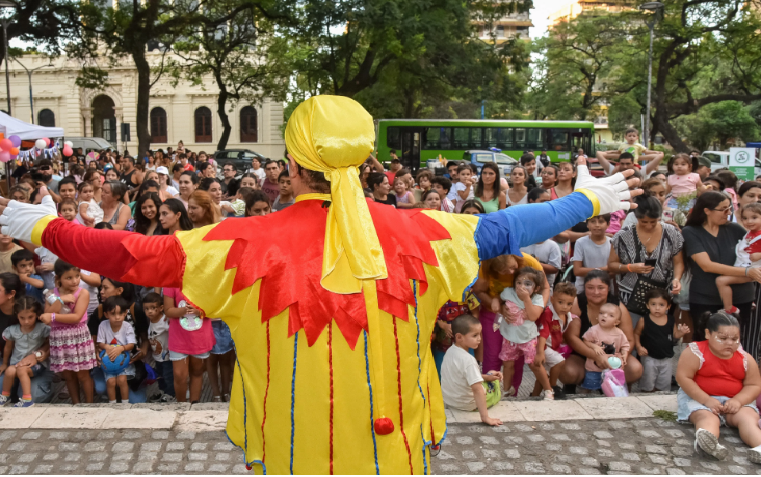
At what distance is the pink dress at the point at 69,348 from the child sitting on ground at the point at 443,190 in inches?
168

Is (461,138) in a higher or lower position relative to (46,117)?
lower

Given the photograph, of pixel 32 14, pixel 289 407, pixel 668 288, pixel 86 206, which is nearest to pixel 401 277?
pixel 289 407

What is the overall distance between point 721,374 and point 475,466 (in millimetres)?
1979

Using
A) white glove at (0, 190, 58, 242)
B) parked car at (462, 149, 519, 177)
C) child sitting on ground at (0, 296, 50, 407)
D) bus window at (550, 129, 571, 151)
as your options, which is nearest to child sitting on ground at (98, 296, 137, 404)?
child sitting on ground at (0, 296, 50, 407)

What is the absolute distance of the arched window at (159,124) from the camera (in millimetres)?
43906

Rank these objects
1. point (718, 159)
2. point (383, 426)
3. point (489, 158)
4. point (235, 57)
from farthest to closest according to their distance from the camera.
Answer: point (235, 57) → point (489, 158) → point (718, 159) → point (383, 426)

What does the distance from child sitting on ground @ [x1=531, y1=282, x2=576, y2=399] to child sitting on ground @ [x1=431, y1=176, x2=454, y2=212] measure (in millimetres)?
2559

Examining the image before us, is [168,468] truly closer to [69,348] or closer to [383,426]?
[69,348]

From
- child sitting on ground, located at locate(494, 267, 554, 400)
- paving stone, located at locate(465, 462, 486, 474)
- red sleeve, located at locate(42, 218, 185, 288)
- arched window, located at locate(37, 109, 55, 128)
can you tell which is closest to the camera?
red sleeve, located at locate(42, 218, 185, 288)

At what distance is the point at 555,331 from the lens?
227 inches

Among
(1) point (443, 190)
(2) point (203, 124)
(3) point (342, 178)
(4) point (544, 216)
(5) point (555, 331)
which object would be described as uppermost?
(2) point (203, 124)

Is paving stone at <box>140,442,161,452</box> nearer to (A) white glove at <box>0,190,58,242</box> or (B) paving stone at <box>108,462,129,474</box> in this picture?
(B) paving stone at <box>108,462,129,474</box>

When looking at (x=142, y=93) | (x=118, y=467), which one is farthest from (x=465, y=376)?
(x=142, y=93)

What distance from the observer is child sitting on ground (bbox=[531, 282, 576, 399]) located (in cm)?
557
